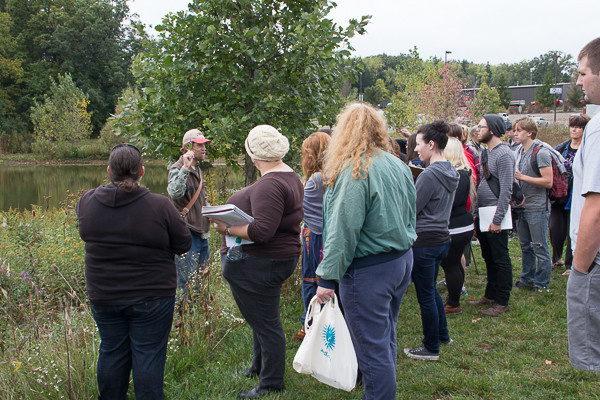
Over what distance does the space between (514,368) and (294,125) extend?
4082mm

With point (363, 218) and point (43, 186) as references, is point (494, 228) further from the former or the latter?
point (43, 186)

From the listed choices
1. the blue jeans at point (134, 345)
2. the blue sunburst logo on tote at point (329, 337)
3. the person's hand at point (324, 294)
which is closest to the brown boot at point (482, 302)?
the blue sunburst logo on tote at point (329, 337)

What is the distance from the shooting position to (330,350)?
9.33ft

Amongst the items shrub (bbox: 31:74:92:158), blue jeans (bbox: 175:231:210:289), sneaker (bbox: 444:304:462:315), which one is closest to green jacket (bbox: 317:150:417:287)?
blue jeans (bbox: 175:231:210:289)

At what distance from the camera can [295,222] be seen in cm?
336

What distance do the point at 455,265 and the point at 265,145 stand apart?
2654mm

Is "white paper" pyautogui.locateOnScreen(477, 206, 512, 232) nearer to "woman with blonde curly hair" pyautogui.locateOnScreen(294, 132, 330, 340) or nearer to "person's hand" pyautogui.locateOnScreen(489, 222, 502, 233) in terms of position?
"person's hand" pyautogui.locateOnScreen(489, 222, 502, 233)

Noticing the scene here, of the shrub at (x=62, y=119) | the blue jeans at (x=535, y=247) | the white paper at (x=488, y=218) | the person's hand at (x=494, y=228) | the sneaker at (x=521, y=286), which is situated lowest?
the sneaker at (x=521, y=286)

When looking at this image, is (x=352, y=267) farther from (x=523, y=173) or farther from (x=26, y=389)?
(x=523, y=173)

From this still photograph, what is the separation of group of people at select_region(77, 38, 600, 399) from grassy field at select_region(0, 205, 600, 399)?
31cm

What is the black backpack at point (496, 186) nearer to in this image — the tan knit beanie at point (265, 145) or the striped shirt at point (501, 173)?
the striped shirt at point (501, 173)

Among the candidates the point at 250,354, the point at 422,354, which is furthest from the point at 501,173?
the point at 250,354

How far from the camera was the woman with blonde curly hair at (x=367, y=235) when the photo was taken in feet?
8.32

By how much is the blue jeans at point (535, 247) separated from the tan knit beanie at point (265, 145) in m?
3.90
